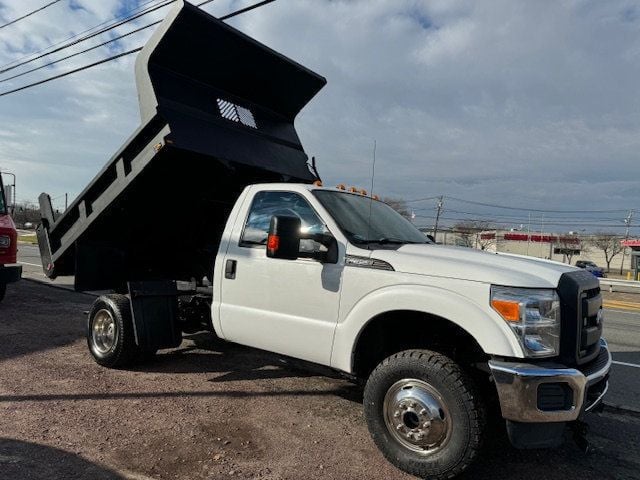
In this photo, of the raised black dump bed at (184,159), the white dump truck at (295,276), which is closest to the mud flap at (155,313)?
the white dump truck at (295,276)

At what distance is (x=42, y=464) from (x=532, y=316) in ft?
10.7

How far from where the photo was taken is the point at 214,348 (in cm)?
655

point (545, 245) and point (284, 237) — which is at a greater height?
point (545, 245)

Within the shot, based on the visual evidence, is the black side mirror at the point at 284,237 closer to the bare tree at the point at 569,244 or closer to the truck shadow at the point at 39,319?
the truck shadow at the point at 39,319

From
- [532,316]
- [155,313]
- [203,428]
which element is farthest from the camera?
[155,313]

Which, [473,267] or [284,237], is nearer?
[473,267]

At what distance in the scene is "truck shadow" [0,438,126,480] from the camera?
127 inches

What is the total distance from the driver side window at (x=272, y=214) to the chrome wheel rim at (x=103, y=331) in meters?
1.96

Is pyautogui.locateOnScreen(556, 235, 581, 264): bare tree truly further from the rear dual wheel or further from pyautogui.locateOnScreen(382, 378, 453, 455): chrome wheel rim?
pyautogui.locateOnScreen(382, 378, 453, 455): chrome wheel rim

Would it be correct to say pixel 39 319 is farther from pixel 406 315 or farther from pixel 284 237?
pixel 406 315

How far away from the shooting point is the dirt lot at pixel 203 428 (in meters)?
3.45

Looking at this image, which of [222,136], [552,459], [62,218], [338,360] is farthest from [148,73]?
[552,459]

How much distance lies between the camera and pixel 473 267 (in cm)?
344

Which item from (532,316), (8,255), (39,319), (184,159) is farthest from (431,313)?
(8,255)
